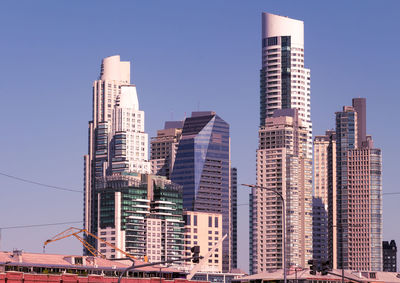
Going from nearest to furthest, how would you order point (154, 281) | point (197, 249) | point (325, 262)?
point (197, 249), point (325, 262), point (154, 281)

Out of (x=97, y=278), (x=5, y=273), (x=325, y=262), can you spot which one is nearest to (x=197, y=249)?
(x=325, y=262)

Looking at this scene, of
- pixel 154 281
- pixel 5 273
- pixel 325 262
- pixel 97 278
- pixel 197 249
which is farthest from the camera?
pixel 154 281

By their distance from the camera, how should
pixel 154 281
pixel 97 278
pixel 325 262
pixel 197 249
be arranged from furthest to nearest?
pixel 154 281 → pixel 97 278 → pixel 325 262 → pixel 197 249

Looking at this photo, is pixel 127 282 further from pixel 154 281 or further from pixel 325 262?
pixel 325 262

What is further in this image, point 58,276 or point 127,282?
point 127,282

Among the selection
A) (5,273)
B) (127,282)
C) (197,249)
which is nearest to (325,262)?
(197,249)

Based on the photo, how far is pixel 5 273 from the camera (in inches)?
6649

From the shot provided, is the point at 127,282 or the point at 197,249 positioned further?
the point at 127,282

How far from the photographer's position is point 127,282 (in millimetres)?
195250

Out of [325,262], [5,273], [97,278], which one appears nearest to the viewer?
[325,262]

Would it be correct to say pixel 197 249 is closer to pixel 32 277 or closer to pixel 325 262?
pixel 325 262

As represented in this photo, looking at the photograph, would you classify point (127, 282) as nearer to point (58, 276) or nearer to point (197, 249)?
point (58, 276)

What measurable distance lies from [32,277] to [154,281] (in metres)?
32.7

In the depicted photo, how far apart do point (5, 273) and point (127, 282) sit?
3174 centimetres
